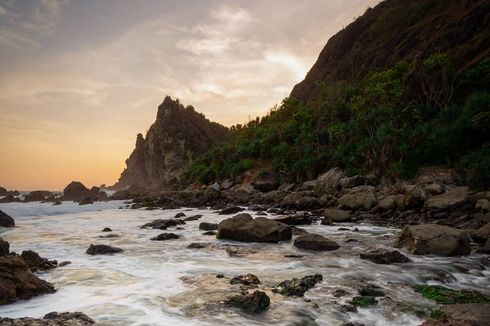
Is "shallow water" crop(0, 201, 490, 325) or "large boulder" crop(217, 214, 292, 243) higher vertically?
"large boulder" crop(217, 214, 292, 243)

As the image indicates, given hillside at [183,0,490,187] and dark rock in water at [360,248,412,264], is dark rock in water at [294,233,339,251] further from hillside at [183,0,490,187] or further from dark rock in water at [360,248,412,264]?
hillside at [183,0,490,187]

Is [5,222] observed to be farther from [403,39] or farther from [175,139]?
[175,139]

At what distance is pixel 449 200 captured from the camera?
16781 mm

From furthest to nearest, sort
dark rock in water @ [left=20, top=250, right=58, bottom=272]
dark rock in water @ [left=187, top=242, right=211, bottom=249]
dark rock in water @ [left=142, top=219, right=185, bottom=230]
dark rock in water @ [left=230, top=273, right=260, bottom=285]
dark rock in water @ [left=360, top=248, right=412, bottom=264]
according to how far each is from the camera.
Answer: dark rock in water @ [left=142, top=219, right=185, bottom=230] → dark rock in water @ [left=187, top=242, right=211, bottom=249] → dark rock in water @ [left=360, top=248, right=412, bottom=264] → dark rock in water @ [left=20, top=250, right=58, bottom=272] → dark rock in water @ [left=230, top=273, right=260, bottom=285]

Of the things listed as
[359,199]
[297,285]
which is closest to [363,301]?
[297,285]

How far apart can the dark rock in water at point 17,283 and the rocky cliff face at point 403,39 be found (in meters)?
37.1

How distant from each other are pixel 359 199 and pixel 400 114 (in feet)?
40.5

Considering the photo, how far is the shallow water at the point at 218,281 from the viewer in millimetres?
6230

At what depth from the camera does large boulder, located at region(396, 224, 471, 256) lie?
34.9 feet

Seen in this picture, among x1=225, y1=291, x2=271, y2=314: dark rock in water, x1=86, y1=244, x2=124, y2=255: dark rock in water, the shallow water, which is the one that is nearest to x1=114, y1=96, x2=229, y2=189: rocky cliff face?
x1=86, y1=244, x2=124, y2=255: dark rock in water

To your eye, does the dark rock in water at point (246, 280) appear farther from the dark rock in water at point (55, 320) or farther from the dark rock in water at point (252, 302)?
the dark rock in water at point (55, 320)

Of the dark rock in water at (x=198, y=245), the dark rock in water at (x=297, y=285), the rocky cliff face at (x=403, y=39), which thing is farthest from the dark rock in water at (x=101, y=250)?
the rocky cliff face at (x=403, y=39)

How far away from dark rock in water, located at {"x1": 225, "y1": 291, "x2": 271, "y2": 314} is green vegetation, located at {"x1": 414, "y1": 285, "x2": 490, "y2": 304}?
3297 millimetres

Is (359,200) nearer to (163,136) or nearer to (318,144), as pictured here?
(318,144)
